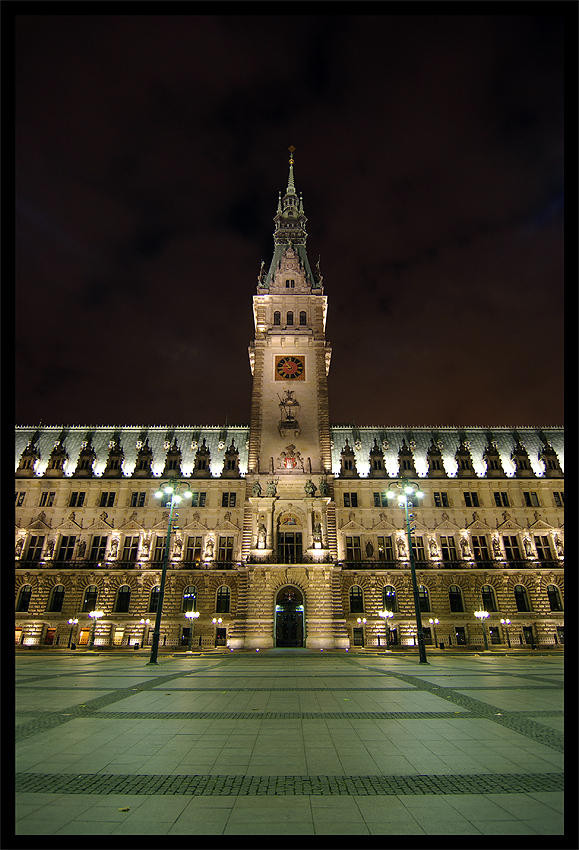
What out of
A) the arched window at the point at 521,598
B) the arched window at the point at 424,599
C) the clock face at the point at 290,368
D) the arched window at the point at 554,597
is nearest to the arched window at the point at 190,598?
the arched window at the point at 424,599

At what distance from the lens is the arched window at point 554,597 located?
154 ft

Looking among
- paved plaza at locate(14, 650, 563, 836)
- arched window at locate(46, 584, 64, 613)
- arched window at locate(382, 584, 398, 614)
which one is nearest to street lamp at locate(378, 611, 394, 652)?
arched window at locate(382, 584, 398, 614)

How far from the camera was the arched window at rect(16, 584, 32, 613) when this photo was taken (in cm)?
4582

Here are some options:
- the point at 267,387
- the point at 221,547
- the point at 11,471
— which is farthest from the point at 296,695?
the point at 267,387

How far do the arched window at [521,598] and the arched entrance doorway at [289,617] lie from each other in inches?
964

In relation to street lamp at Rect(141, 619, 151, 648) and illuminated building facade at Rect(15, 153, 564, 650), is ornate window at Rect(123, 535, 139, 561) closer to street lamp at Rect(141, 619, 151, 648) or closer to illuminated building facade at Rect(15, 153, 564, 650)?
illuminated building facade at Rect(15, 153, 564, 650)

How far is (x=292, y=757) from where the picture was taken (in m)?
7.68

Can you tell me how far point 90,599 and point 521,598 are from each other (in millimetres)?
47431

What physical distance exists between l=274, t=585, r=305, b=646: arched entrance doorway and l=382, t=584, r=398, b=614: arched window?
9.75 meters

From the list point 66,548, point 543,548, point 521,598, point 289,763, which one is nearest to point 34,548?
point 66,548

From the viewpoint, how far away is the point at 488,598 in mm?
47250

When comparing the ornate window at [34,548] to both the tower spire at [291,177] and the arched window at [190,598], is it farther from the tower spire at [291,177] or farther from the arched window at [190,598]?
the tower spire at [291,177]

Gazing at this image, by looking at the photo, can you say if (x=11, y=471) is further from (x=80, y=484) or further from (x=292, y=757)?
(x=80, y=484)

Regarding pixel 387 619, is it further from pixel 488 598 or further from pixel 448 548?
pixel 488 598
